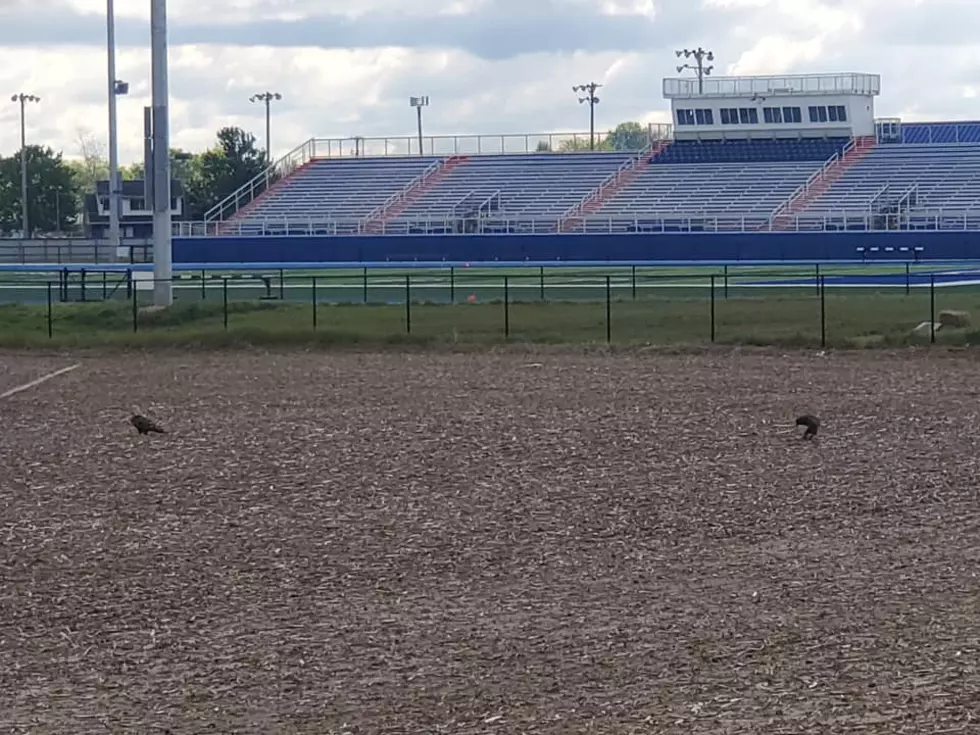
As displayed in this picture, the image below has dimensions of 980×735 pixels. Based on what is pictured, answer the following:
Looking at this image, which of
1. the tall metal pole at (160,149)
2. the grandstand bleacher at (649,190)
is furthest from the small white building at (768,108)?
the tall metal pole at (160,149)

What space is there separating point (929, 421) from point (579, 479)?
562 cm

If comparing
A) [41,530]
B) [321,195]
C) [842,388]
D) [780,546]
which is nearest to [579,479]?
[780,546]

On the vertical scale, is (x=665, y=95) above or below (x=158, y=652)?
above

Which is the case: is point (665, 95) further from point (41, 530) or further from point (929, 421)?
point (41, 530)

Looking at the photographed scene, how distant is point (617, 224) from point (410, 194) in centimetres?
1439

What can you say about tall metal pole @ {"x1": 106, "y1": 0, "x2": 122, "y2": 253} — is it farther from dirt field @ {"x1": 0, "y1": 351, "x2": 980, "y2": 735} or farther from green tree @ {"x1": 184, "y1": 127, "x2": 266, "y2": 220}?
green tree @ {"x1": 184, "y1": 127, "x2": 266, "y2": 220}

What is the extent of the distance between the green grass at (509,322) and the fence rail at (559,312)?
41 mm

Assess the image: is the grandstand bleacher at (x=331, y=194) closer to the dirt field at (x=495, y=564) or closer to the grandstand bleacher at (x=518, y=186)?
the grandstand bleacher at (x=518, y=186)

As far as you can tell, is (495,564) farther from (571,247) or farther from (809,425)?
(571,247)

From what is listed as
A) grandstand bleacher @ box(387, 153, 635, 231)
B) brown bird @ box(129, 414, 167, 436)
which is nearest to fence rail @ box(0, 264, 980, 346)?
brown bird @ box(129, 414, 167, 436)

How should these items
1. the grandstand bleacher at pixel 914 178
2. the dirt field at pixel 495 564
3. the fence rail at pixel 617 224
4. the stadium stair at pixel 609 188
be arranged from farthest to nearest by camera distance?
the stadium stair at pixel 609 188 → the grandstand bleacher at pixel 914 178 → the fence rail at pixel 617 224 → the dirt field at pixel 495 564

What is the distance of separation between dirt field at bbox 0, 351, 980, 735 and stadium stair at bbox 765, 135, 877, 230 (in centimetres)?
5217

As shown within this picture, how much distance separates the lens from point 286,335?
109ft

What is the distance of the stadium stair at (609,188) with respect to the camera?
80.2 meters
